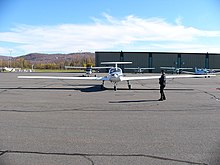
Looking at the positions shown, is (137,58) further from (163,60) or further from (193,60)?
(193,60)

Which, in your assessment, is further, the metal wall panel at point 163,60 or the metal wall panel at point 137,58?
the metal wall panel at point 137,58

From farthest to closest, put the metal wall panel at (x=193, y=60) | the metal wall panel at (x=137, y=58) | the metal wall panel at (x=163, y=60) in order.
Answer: the metal wall panel at (x=137, y=58) < the metal wall panel at (x=163, y=60) < the metal wall panel at (x=193, y=60)

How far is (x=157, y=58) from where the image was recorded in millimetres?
94062

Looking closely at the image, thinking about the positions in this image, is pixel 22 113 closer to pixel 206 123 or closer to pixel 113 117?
pixel 113 117

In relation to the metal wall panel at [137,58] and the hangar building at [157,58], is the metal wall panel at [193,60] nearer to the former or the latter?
the hangar building at [157,58]

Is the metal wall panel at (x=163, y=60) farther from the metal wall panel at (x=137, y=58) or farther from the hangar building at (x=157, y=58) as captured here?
the metal wall panel at (x=137, y=58)

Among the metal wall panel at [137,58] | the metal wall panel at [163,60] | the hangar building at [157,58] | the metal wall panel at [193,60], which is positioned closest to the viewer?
the metal wall panel at [193,60]

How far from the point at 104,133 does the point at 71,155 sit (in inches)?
73.9

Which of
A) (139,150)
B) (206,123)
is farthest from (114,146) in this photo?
(206,123)

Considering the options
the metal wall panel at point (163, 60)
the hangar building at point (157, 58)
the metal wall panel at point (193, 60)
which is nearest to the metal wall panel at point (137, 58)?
the hangar building at point (157, 58)

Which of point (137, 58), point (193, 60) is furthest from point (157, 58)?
point (193, 60)

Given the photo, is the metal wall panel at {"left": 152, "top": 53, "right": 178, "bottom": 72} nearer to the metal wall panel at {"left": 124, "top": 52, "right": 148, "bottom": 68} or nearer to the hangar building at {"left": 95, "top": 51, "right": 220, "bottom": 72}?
the hangar building at {"left": 95, "top": 51, "right": 220, "bottom": 72}

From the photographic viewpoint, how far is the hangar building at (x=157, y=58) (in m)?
89.8

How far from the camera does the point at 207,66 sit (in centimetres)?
8738
